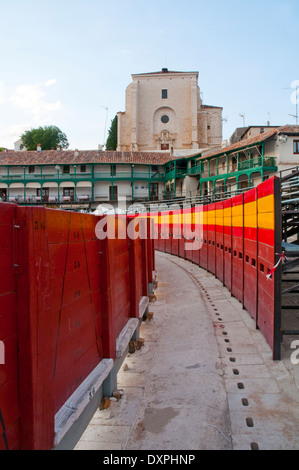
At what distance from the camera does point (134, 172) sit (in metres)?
46.3

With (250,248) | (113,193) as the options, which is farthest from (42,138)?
(250,248)

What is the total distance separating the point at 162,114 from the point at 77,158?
855 inches

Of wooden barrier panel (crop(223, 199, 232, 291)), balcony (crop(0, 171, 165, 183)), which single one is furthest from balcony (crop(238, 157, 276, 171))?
wooden barrier panel (crop(223, 199, 232, 291))

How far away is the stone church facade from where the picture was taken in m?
58.8

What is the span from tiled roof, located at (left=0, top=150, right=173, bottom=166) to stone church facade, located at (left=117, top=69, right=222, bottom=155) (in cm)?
1202

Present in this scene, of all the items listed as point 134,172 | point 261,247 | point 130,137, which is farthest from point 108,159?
point 261,247

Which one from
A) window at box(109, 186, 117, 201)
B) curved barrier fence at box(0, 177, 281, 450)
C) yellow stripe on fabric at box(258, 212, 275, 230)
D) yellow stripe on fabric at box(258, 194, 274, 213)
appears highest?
window at box(109, 186, 117, 201)

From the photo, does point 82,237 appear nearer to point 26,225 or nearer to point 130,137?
point 26,225

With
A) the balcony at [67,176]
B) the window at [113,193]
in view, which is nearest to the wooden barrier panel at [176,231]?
the balcony at [67,176]

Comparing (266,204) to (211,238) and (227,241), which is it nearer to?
(227,241)

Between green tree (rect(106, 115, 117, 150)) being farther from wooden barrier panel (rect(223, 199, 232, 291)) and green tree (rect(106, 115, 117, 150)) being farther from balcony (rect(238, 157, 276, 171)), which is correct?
wooden barrier panel (rect(223, 199, 232, 291))

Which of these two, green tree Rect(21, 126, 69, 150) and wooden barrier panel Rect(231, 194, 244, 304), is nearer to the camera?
wooden barrier panel Rect(231, 194, 244, 304)

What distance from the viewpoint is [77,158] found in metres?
45.6

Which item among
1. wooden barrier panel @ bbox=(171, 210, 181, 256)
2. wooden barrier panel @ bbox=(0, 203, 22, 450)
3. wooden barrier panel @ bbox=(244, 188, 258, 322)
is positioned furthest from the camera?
wooden barrier panel @ bbox=(171, 210, 181, 256)
